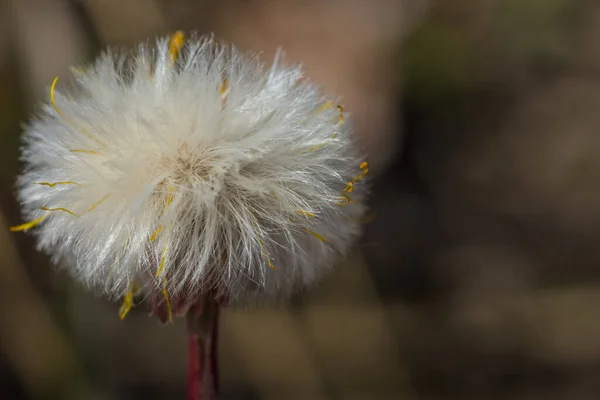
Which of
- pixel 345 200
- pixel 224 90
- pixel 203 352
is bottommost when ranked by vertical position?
pixel 203 352

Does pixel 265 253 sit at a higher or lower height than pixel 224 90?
lower

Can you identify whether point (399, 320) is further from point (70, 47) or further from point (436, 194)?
point (70, 47)

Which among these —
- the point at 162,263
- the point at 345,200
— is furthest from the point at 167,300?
the point at 345,200

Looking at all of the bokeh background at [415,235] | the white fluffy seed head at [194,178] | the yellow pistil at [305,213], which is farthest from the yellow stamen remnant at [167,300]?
the bokeh background at [415,235]

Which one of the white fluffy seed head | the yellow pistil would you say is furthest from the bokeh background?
the yellow pistil

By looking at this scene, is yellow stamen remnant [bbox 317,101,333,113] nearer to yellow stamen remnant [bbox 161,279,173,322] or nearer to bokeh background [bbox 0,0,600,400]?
yellow stamen remnant [bbox 161,279,173,322]

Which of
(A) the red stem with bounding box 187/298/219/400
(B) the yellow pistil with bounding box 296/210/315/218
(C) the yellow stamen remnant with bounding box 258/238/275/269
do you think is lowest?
(A) the red stem with bounding box 187/298/219/400

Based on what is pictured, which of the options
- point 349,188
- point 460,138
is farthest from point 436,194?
point 349,188

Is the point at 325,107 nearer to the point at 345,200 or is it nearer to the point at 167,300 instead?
the point at 345,200
